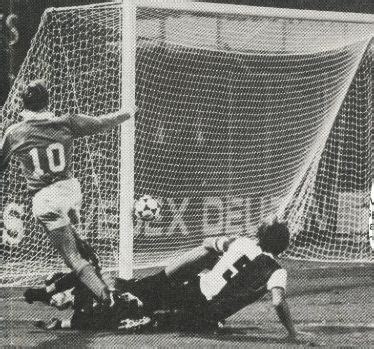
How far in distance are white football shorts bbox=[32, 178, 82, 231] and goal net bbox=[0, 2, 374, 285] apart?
5.90ft

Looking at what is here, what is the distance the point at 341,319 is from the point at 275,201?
120 inches

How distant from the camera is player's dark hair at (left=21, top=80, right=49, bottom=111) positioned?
7.61 m

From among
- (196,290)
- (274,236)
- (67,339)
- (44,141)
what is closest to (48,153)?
(44,141)

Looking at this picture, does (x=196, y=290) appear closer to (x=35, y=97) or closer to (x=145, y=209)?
(x=35, y=97)

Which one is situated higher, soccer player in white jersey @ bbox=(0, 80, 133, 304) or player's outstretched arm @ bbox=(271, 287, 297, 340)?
soccer player in white jersey @ bbox=(0, 80, 133, 304)

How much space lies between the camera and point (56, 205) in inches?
301

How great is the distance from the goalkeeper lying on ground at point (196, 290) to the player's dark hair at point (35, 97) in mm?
1402

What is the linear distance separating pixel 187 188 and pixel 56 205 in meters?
4.52

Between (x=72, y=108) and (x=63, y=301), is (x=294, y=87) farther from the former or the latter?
(x=63, y=301)

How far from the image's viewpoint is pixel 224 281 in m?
6.92

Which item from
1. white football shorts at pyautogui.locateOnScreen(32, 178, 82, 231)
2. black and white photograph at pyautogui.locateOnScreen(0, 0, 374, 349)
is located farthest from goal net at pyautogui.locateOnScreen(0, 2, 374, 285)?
white football shorts at pyautogui.locateOnScreen(32, 178, 82, 231)

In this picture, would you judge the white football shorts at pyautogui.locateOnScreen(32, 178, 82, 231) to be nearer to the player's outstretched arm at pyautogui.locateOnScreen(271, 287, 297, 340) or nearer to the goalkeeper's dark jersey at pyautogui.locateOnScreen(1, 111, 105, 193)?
the goalkeeper's dark jersey at pyautogui.locateOnScreen(1, 111, 105, 193)

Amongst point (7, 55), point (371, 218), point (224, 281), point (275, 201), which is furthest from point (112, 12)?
point (7, 55)

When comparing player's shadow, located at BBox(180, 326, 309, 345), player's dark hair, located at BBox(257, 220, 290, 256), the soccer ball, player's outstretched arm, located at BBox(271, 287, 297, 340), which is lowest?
player's shadow, located at BBox(180, 326, 309, 345)
